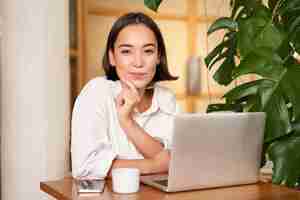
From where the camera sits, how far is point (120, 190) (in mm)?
1326

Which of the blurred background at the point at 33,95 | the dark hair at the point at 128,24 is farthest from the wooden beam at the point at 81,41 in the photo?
the dark hair at the point at 128,24

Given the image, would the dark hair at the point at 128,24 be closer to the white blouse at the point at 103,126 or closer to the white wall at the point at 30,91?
the white blouse at the point at 103,126

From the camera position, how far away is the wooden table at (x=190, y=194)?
1291 millimetres

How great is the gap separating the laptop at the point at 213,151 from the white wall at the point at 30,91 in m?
1.11

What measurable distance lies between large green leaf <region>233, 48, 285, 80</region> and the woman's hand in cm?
32

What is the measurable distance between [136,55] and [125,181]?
19.0 inches

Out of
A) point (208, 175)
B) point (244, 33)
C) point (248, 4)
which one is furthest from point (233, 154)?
point (248, 4)

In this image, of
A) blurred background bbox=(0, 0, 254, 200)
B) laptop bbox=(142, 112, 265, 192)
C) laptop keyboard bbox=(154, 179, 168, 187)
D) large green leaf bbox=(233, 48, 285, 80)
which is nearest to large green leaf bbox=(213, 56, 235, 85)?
large green leaf bbox=(233, 48, 285, 80)

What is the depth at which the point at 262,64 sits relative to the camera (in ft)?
5.09

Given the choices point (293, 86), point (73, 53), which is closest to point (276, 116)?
point (293, 86)

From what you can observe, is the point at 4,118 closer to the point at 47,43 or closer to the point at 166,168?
the point at 47,43

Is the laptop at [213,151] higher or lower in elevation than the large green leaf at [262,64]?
lower

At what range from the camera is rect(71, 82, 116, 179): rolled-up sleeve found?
5.08ft

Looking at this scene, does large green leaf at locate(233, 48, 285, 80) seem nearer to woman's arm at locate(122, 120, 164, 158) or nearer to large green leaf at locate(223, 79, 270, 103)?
large green leaf at locate(223, 79, 270, 103)
